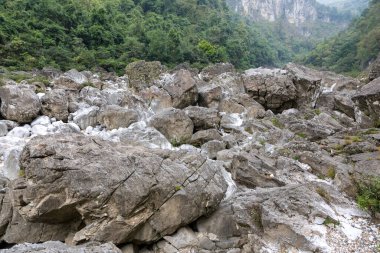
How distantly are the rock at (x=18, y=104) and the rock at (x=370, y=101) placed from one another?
58.4 feet

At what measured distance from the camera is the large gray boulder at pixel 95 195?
27.3ft

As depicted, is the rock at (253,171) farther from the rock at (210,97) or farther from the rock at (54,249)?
the rock at (210,97)

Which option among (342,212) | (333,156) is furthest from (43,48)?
(342,212)

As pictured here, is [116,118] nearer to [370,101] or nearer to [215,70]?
Result: [370,101]

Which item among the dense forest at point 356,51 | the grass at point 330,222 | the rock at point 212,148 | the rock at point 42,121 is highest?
the grass at point 330,222

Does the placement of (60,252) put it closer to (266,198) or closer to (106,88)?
(266,198)

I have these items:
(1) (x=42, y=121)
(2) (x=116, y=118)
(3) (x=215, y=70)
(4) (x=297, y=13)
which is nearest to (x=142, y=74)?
(3) (x=215, y=70)

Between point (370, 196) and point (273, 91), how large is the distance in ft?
59.7

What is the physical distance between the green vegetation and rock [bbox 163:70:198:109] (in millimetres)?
16579

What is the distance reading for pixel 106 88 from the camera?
29625 millimetres

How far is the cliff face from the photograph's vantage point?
166 metres

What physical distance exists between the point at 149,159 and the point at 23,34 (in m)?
37.5

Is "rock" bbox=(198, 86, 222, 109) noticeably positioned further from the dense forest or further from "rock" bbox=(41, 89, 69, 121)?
the dense forest

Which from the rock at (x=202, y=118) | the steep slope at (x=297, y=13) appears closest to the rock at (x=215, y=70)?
the rock at (x=202, y=118)
